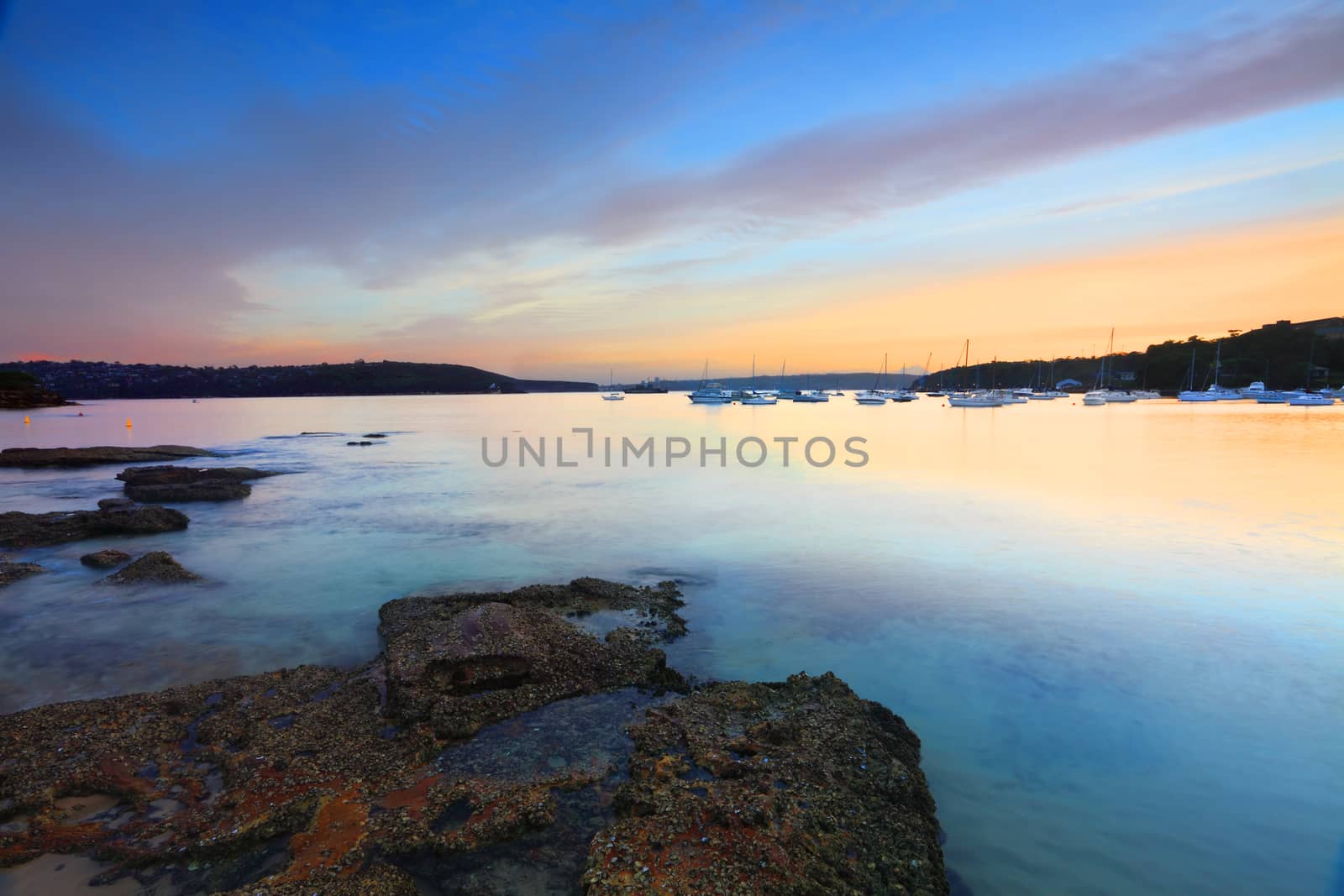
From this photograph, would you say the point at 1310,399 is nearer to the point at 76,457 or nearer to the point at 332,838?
Result: the point at 332,838

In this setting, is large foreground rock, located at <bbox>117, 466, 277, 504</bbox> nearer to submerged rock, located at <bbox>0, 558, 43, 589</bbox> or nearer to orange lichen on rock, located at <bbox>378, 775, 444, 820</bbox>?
submerged rock, located at <bbox>0, 558, 43, 589</bbox>

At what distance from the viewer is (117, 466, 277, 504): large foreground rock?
672 inches

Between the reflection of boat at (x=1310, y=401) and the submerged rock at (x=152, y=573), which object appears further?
the reflection of boat at (x=1310, y=401)

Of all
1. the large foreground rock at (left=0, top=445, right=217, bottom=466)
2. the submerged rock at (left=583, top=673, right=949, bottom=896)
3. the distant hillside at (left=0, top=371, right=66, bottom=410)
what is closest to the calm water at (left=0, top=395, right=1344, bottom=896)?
the submerged rock at (left=583, top=673, right=949, bottom=896)

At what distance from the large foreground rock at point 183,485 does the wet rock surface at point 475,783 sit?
14.1 meters

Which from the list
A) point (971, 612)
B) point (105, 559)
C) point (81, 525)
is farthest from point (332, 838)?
point (81, 525)

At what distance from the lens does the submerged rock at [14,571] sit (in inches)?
378

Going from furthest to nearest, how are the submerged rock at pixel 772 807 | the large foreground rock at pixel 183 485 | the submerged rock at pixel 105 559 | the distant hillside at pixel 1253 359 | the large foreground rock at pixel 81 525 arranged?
1. the distant hillside at pixel 1253 359
2. the large foreground rock at pixel 183 485
3. the large foreground rock at pixel 81 525
4. the submerged rock at pixel 105 559
5. the submerged rock at pixel 772 807

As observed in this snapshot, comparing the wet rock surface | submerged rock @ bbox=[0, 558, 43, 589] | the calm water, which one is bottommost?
the calm water

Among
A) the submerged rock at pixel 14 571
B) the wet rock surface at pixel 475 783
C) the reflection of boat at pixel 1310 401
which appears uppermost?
the reflection of boat at pixel 1310 401

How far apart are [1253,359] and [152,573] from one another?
5457 inches

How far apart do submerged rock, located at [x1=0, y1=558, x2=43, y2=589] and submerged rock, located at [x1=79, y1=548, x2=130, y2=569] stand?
0.60m

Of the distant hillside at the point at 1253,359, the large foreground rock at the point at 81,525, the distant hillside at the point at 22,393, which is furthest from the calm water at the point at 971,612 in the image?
the distant hillside at the point at 1253,359

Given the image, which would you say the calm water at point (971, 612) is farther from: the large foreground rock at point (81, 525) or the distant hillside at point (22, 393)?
the distant hillside at point (22, 393)
